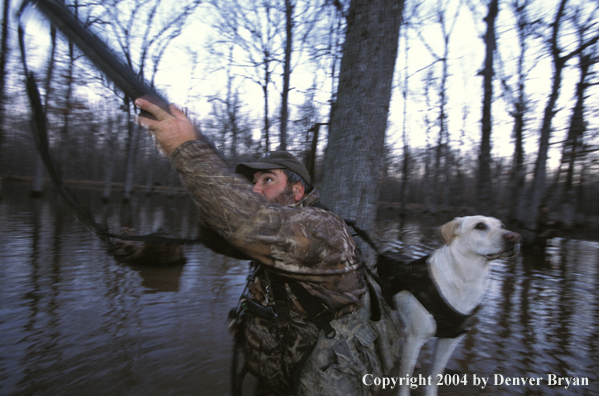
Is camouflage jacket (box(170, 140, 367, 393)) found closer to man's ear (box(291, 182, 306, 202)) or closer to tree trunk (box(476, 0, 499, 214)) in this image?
man's ear (box(291, 182, 306, 202))

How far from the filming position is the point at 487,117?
1266cm

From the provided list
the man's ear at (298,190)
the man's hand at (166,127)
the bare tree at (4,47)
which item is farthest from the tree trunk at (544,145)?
the bare tree at (4,47)

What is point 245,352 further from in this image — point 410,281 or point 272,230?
point 410,281

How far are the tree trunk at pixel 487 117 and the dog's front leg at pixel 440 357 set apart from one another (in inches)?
447

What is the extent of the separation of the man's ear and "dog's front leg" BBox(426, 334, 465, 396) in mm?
1690

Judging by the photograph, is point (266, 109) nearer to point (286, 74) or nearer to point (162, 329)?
point (286, 74)

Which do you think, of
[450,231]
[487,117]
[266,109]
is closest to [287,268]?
[450,231]

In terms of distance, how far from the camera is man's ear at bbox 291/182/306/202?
7.46ft

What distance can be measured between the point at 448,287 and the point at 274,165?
1631 millimetres

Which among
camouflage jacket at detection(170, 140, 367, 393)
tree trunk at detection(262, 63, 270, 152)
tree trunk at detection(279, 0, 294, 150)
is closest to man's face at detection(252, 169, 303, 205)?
camouflage jacket at detection(170, 140, 367, 393)

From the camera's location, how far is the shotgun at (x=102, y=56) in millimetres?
1442

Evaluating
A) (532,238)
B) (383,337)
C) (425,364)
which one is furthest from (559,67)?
(383,337)

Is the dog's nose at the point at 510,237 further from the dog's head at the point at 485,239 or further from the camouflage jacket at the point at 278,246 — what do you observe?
the camouflage jacket at the point at 278,246

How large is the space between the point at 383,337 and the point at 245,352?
3.14 feet
